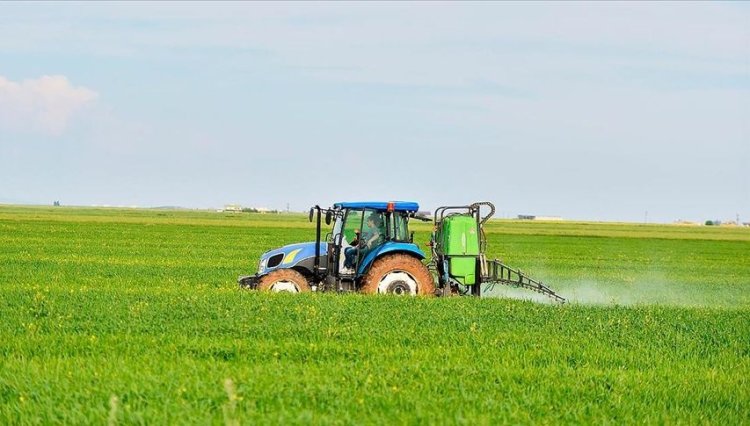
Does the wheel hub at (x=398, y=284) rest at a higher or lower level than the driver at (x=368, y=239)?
lower

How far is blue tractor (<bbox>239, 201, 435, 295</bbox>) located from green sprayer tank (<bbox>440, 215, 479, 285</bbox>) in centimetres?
78

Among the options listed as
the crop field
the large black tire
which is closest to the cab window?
the large black tire

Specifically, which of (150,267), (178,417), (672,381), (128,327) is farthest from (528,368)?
(150,267)

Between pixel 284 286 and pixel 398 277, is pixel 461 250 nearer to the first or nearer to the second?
pixel 398 277

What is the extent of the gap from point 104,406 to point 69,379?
1.38 metres

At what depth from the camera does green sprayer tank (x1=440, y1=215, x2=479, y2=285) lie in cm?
2019

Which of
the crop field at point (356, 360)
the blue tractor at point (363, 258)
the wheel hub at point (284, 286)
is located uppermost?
the blue tractor at point (363, 258)

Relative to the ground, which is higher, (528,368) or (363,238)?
(363,238)

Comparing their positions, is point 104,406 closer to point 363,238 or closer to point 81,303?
point 81,303

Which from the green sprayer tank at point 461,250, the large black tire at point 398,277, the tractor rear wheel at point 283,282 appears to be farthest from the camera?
the green sprayer tank at point 461,250

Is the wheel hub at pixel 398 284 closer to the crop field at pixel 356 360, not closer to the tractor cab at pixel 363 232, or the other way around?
the tractor cab at pixel 363 232

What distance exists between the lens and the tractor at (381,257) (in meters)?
19.2

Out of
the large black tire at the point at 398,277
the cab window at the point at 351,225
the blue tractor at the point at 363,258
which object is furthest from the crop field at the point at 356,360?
the cab window at the point at 351,225

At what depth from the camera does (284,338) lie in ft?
45.0
